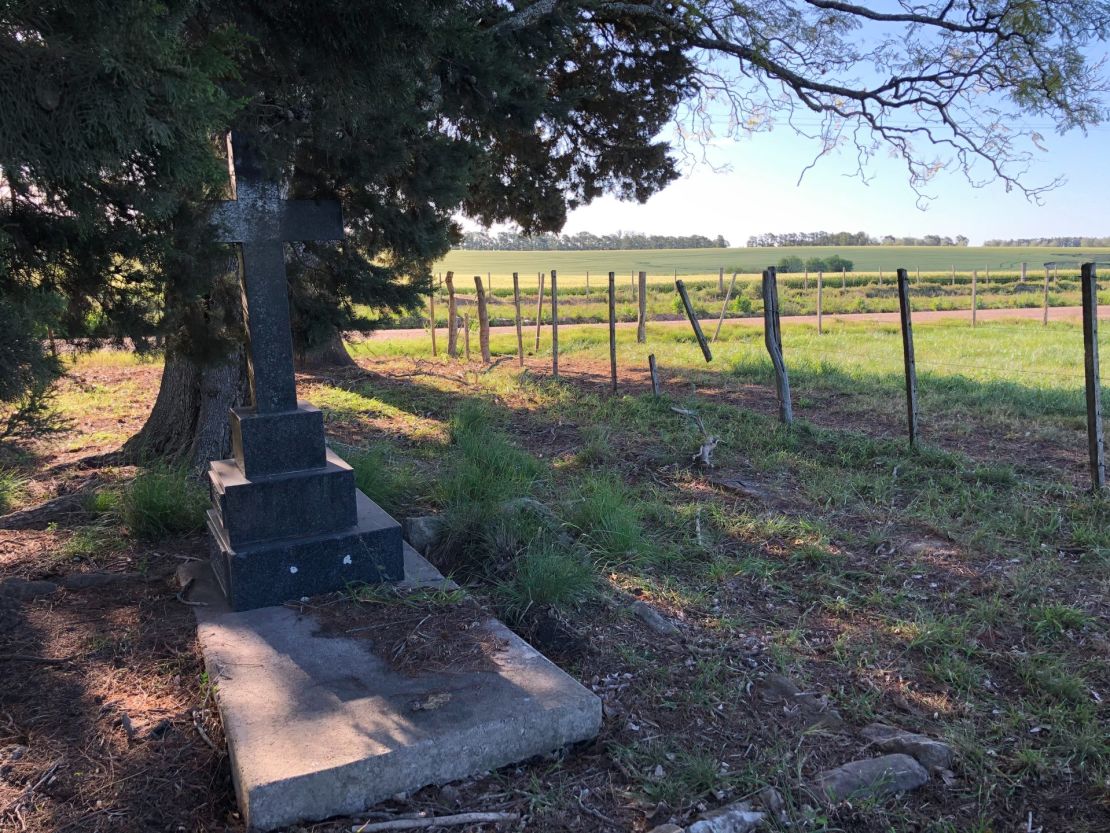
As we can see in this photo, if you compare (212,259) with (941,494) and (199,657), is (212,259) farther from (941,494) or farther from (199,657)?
(941,494)

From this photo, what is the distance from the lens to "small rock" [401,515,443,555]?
15.8 feet

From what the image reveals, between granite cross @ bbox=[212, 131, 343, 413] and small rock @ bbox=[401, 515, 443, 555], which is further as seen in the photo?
small rock @ bbox=[401, 515, 443, 555]

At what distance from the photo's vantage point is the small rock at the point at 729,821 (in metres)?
2.54

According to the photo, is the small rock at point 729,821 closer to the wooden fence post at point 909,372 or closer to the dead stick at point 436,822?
the dead stick at point 436,822

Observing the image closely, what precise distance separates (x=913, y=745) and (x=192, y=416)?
6.06 meters

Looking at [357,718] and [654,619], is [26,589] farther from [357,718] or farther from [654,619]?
[654,619]

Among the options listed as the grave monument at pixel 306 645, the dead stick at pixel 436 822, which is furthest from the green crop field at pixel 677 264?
the dead stick at pixel 436 822

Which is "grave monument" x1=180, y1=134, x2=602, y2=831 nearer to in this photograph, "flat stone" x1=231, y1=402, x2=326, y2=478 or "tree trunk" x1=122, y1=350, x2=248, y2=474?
"flat stone" x1=231, y1=402, x2=326, y2=478

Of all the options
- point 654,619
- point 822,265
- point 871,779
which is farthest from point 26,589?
point 822,265

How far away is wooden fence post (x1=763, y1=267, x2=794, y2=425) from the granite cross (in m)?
5.07

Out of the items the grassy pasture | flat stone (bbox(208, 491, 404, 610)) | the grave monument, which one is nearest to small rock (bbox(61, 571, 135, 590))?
the grassy pasture

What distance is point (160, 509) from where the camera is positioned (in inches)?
198

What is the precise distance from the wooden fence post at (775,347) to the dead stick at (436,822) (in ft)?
19.9

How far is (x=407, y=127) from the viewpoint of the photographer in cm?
588
